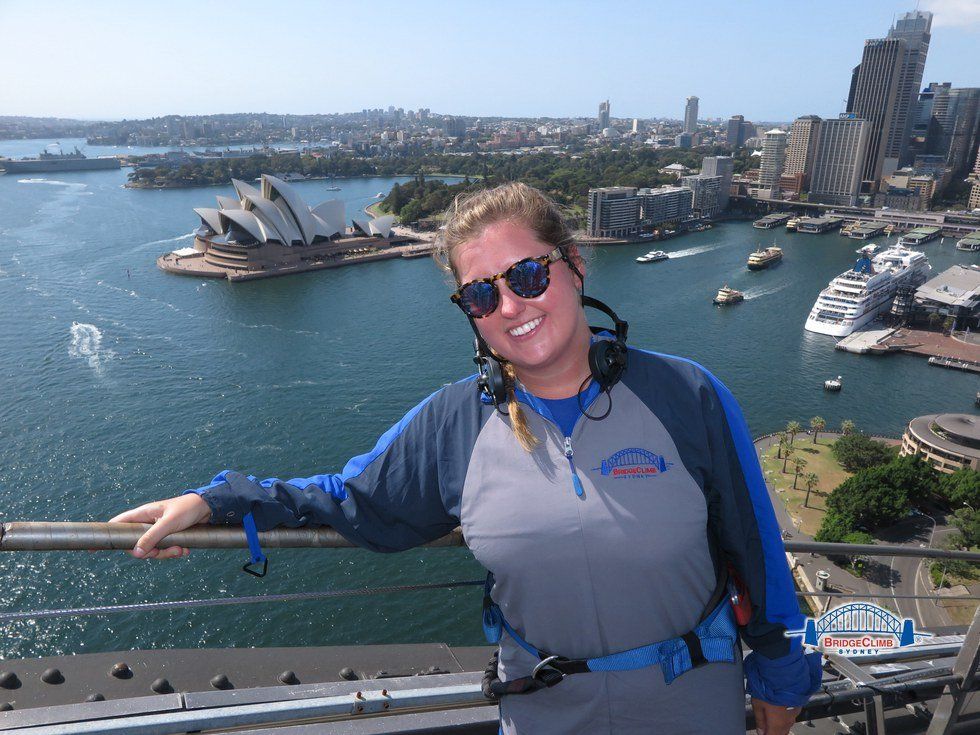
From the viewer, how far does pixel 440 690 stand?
2.46 ft

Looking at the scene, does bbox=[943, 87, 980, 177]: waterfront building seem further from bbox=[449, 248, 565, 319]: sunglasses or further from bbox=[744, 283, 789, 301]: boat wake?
bbox=[449, 248, 565, 319]: sunglasses

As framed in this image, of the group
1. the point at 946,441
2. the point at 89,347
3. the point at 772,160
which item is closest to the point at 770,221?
the point at 772,160

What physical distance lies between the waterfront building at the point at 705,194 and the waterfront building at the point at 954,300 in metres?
13.1

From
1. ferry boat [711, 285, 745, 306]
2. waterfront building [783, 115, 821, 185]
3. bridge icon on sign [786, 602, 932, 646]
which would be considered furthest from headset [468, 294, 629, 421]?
waterfront building [783, 115, 821, 185]

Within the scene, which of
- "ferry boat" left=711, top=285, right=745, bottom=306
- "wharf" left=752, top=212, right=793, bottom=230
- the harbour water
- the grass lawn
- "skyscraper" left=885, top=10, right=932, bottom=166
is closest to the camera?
the harbour water

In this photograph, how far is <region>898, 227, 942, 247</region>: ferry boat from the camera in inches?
969

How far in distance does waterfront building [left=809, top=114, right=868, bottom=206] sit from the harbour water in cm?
1379

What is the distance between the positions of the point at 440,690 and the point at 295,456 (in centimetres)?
764

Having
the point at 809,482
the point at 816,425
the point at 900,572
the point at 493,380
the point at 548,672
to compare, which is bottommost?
the point at 900,572

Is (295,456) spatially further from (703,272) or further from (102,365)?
(703,272)

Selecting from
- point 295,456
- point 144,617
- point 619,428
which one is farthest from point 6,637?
point 619,428

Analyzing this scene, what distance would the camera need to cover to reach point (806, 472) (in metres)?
8.14

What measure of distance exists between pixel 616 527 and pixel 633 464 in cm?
6

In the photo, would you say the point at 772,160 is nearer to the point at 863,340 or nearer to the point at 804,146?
the point at 804,146
